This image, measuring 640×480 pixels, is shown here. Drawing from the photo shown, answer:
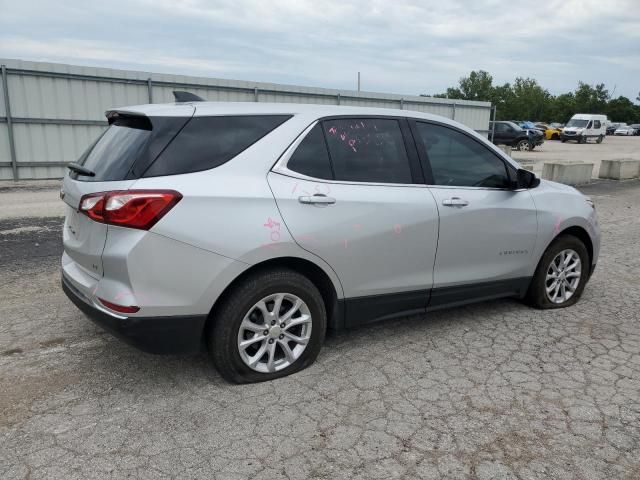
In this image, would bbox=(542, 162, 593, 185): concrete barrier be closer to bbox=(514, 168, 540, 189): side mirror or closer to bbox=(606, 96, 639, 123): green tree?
bbox=(514, 168, 540, 189): side mirror

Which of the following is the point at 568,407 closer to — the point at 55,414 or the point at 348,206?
the point at 348,206

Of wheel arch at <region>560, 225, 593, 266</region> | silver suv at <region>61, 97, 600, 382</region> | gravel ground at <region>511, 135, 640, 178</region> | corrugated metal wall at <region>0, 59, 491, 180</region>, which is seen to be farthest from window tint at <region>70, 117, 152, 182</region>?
gravel ground at <region>511, 135, 640, 178</region>

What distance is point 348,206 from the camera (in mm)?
3418

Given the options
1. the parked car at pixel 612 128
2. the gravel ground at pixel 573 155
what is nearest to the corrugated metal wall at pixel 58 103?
the gravel ground at pixel 573 155

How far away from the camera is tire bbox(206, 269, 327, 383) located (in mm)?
3117

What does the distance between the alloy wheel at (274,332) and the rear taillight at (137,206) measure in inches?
30.5

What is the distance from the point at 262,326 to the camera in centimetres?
325

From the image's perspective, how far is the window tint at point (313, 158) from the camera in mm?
3348

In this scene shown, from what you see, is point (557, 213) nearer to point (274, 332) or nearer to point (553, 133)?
point (274, 332)

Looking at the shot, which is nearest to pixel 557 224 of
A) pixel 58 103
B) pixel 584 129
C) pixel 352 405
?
pixel 352 405

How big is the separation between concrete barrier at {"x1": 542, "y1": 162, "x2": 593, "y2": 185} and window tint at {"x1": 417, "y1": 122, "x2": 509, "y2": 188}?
10852mm

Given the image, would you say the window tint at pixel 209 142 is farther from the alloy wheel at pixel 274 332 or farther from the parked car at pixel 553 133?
the parked car at pixel 553 133

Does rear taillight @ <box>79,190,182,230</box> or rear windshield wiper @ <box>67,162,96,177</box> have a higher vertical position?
rear windshield wiper @ <box>67,162,96,177</box>

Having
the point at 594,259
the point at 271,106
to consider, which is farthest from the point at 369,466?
the point at 594,259
